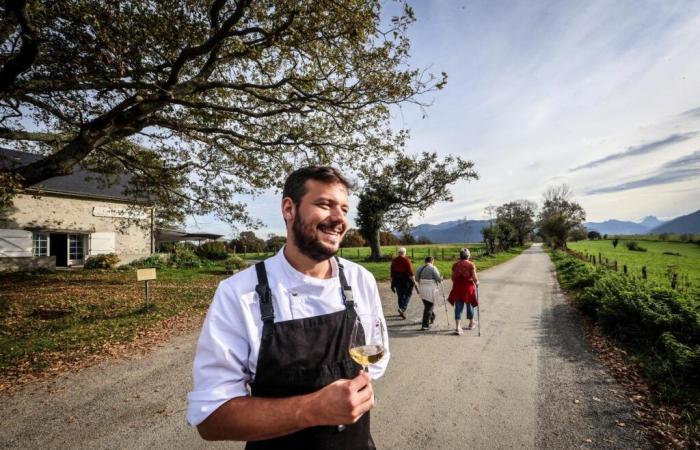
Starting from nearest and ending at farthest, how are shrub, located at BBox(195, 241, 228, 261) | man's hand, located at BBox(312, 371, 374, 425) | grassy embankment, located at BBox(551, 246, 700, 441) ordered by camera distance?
man's hand, located at BBox(312, 371, 374, 425) → grassy embankment, located at BBox(551, 246, 700, 441) → shrub, located at BBox(195, 241, 228, 261)

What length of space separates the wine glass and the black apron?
147mm

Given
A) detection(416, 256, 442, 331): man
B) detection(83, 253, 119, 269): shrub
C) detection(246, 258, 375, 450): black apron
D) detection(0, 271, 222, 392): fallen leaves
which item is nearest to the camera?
detection(246, 258, 375, 450): black apron

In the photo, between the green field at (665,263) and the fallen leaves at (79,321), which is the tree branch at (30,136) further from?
the green field at (665,263)

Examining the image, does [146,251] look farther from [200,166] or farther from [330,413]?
[330,413]

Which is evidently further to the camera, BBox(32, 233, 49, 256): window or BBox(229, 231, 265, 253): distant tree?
BBox(229, 231, 265, 253): distant tree

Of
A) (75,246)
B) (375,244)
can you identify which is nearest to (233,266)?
(75,246)

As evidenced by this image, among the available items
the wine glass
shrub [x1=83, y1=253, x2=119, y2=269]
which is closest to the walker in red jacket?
the wine glass

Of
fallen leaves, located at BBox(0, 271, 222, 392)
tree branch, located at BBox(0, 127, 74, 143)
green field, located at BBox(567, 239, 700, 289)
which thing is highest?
tree branch, located at BBox(0, 127, 74, 143)

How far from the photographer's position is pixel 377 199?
1283 inches

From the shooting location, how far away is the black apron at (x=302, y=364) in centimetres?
166

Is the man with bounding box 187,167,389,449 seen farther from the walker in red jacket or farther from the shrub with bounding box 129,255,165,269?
the shrub with bounding box 129,255,165,269

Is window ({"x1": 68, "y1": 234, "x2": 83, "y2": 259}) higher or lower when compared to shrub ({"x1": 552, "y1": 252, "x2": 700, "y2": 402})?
higher

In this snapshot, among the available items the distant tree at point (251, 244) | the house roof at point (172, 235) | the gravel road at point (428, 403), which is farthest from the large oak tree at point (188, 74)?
the distant tree at point (251, 244)

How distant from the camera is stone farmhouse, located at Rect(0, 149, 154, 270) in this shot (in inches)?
730
